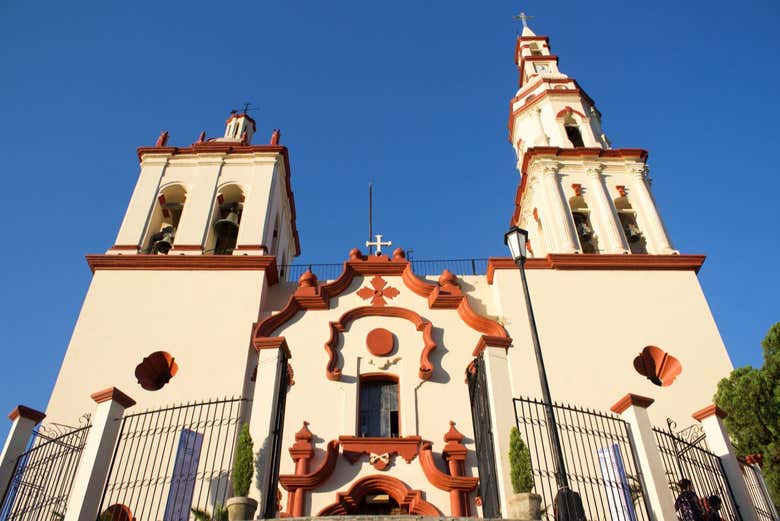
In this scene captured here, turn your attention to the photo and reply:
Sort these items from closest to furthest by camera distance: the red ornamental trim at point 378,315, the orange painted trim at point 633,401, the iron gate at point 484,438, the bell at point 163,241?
the iron gate at point 484,438
the orange painted trim at point 633,401
the red ornamental trim at point 378,315
the bell at point 163,241

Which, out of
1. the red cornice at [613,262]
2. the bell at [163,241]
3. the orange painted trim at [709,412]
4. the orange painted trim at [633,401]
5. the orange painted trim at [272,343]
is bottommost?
the orange painted trim at [633,401]

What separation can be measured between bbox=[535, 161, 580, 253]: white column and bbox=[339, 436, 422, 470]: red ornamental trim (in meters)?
7.62

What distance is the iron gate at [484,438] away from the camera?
29.5 ft

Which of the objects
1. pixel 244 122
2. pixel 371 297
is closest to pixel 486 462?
pixel 371 297

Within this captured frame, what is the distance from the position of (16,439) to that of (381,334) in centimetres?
771

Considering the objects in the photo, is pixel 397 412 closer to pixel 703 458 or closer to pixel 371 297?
pixel 371 297

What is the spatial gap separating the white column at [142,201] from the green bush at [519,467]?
42.8 ft

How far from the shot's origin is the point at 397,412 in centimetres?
1429

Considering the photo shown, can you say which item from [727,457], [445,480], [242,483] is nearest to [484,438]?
[445,480]

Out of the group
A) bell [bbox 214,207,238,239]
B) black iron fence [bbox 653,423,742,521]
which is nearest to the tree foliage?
black iron fence [bbox 653,423,742,521]

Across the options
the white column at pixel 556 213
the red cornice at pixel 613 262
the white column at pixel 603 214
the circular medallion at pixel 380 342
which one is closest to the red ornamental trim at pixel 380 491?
the circular medallion at pixel 380 342

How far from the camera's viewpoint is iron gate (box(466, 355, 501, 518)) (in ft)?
29.5

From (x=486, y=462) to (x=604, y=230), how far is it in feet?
36.3

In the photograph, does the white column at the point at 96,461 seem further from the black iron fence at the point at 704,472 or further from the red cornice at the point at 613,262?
the red cornice at the point at 613,262
